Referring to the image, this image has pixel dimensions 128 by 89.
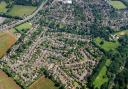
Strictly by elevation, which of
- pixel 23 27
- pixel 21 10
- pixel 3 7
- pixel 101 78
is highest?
pixel 3 7

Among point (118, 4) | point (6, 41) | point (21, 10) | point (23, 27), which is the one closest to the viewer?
point (6, 41)

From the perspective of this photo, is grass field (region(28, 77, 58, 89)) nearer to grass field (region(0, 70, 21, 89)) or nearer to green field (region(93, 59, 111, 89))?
grass field (region(0, 70, 21, 89))

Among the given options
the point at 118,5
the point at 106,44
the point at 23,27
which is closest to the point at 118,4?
the point at 118,5

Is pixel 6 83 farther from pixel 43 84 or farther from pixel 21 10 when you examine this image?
pixel 21 10

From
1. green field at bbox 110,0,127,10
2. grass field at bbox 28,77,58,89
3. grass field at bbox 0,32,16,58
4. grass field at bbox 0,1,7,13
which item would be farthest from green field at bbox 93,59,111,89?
grass field at bbox 0,1,7,13

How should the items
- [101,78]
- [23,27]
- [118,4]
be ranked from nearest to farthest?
[101,78] → [23,27] → [118,4]

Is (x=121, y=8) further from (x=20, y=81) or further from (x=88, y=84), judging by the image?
(x=20, y=81)

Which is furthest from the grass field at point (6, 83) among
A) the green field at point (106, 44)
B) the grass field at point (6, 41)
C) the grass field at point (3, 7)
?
the grass field at point (3, 7)
